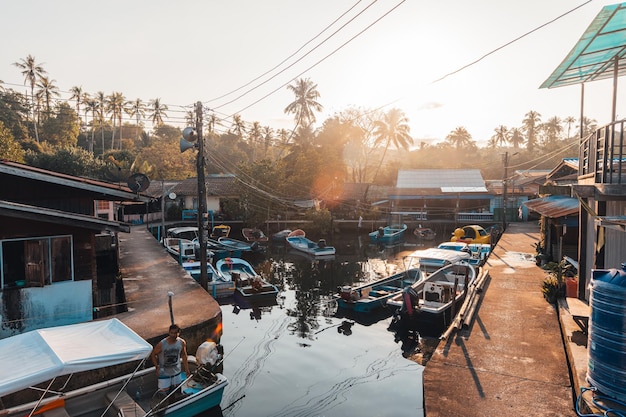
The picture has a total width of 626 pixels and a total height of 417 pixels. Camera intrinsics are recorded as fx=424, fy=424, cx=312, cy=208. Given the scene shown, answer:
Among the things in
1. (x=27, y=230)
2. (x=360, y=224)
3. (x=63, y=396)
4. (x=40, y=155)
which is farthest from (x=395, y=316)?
(x=40, y=155)

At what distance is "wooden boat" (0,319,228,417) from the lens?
7422 millimetres

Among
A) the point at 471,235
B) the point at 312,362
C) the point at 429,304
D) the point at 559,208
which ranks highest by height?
the point at 559,208

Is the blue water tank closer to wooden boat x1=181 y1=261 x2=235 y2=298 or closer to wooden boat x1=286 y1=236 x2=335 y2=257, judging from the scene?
wooden boat x1=181 y1=261 x2=235 y2=298

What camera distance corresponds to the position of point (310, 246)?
121 feet

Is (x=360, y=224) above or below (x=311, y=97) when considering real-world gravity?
Result: below

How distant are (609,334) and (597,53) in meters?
7.14

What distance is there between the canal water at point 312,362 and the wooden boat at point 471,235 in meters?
17.2

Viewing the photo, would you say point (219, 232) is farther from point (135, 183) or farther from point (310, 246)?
point (135, 183)

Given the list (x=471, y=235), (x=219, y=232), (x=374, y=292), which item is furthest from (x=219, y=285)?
(x=471, y=235)

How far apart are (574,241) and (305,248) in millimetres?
21241

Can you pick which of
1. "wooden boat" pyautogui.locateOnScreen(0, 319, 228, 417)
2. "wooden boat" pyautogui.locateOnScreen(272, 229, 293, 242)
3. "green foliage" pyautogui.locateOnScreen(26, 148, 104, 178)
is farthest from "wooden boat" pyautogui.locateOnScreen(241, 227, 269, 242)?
"wooden boat" pyautogui.locateOnScreen(0, 319, 228, 417)

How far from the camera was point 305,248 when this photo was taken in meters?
36.7

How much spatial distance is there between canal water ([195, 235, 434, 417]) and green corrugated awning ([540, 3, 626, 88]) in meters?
10.1

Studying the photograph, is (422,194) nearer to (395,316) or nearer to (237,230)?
(237,230)
